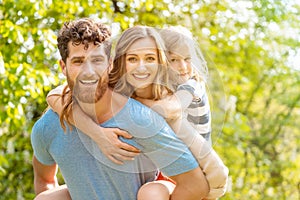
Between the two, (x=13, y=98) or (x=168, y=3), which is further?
(x=168, y=3)

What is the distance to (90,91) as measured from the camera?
Answer: 2.16m

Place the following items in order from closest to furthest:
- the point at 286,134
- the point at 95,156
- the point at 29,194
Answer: the point at 95,156 < the point at 29,194 < the point at 286,134

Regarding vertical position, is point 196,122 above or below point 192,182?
above

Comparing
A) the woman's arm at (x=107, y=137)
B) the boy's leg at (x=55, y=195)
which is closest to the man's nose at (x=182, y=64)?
the woman's arm at (x=107, y=137)

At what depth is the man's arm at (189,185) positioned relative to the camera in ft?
7.04

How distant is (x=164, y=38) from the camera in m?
2.10

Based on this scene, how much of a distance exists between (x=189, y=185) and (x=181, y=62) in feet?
1.15

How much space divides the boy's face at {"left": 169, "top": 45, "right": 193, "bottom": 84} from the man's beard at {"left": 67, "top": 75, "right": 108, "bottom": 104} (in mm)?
200

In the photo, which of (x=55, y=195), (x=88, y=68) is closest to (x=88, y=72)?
(x=88, y=68)

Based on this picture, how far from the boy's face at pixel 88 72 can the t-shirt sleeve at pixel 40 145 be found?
0.22 meters

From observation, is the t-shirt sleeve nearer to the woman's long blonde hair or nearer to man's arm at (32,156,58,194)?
man's arm at (32,156,58,194)

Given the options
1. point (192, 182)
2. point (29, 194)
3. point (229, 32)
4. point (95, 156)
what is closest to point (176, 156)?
point (192, 182)

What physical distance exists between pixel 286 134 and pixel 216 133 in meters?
7.68

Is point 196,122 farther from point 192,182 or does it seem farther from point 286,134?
point 286,134
